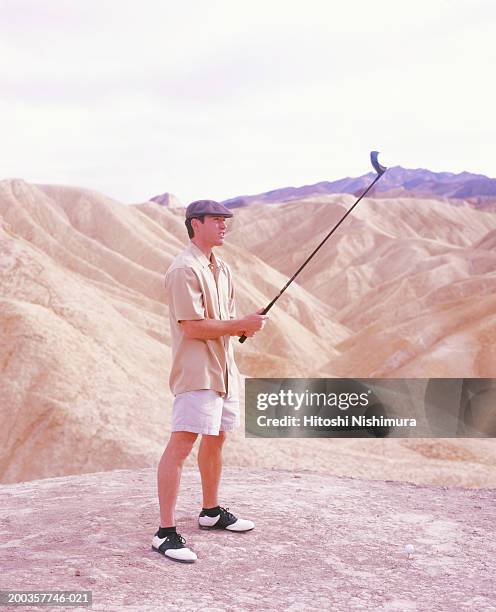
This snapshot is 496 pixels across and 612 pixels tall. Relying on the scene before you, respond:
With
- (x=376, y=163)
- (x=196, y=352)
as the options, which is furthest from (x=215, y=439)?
(x=376, y=163)

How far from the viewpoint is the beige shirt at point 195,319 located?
14.6 ft

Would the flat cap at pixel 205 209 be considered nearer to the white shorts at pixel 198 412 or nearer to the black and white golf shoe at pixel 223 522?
the white shorts at pixel 198 412

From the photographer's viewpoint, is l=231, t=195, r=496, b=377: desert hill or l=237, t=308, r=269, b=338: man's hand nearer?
l=237, t=308, r=269, b=338: man's hand

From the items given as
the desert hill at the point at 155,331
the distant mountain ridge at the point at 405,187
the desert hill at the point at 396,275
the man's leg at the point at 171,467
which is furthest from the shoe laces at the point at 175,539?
the distant mountain ridge at the point at 405,187

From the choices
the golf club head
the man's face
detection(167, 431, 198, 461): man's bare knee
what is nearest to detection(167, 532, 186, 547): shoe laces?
detection(167, 431, 198, 461): man's bare knee

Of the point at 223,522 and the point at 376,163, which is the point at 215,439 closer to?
the point at 223,522

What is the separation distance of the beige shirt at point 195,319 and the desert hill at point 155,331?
7.43 meters

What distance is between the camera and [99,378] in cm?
1439

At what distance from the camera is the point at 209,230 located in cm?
470

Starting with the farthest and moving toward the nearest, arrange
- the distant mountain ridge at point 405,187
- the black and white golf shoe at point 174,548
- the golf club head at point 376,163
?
the distant mountain ridge at point 405,187, the golf club head at point 376,163, the black and white golf shoe at point 174,548

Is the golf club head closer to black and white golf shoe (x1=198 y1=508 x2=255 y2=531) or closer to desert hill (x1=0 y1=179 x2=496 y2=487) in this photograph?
black and white golf shoe (x1=198 y1=508 x2=255 y2=531)

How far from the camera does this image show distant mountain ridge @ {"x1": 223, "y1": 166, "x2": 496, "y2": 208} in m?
116

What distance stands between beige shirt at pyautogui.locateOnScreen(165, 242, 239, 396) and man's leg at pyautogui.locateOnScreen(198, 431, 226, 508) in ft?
1.16

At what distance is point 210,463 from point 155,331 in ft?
71.8
